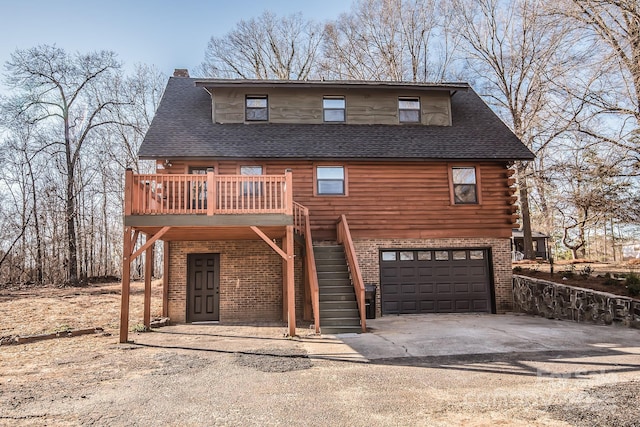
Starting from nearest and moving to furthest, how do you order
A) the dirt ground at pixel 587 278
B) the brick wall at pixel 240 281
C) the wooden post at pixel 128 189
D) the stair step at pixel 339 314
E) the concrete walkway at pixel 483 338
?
the concrete walkway at pixel 483 338
the wooden post at pixel 128 189
the stair step at pixel 339 314
the dirt ground at pixel 587 278
the brick wall at pixel 240 281

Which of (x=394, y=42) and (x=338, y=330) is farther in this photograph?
(x=394, y=42)

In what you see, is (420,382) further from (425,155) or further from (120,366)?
(425,155)

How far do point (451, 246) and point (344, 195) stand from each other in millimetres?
3730

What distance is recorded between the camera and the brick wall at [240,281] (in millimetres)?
12133

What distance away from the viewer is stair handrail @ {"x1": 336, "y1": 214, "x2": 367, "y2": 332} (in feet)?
31.0

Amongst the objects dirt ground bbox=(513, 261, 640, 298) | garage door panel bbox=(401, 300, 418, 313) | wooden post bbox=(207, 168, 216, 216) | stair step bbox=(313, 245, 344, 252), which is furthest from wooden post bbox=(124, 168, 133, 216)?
dirt ground bbox=(513, 261, 640, 298)

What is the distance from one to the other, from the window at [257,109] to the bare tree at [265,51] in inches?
511

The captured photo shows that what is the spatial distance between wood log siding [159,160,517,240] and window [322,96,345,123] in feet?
7.14

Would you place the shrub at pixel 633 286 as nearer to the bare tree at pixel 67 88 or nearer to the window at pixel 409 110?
the window at pixel 409 110

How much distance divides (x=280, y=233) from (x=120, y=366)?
197 inches

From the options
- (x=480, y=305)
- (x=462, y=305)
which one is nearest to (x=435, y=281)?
(x=462, y=305)

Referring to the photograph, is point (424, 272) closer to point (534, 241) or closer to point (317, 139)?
point (317, 139)

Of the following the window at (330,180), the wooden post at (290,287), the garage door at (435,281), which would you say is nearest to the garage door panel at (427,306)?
the garage door at (435,281)

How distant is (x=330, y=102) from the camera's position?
14359 mm
